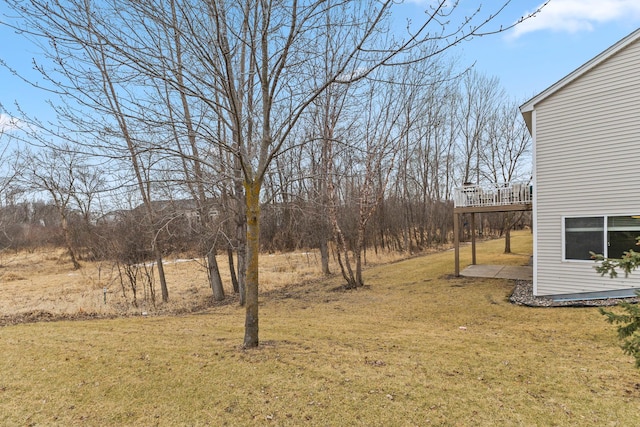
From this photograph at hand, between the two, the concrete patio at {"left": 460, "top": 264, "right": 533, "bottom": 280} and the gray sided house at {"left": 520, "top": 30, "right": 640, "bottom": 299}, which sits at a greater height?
the gray sided house at {"left": 520, "top": 30, "right": 640, "bottom": 299}

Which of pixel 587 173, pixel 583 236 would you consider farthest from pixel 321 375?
pixel 587 173

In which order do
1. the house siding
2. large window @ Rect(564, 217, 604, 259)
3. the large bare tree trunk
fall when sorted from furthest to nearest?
large window @ Rect(564, 217, 604, 259) → the house siding → the large bare tree trunk

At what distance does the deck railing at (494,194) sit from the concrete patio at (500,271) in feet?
7.84

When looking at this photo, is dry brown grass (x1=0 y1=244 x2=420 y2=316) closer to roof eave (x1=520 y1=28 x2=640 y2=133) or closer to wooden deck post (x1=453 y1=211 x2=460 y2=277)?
wooden deck post (x1=453 y1=211 x2=460 y2=277)

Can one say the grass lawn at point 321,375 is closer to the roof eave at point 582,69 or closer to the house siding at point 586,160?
the house siding at point 586,160

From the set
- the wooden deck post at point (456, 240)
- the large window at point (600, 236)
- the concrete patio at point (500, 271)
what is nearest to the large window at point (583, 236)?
the large window at point (600, 236)

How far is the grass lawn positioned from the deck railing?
16.5 feet

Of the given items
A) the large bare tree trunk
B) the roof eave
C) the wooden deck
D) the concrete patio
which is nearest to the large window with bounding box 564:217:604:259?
the wooden deck

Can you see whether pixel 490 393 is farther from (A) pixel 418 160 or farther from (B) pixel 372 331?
(A) pixel 418 160

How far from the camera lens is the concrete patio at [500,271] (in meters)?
10.9

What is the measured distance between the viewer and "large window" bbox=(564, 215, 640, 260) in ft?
23.2

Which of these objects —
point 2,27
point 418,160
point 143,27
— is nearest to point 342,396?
point 143,27

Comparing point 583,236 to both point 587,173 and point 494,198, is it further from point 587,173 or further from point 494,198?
point 494,198

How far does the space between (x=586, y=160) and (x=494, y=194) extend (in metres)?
3.29
